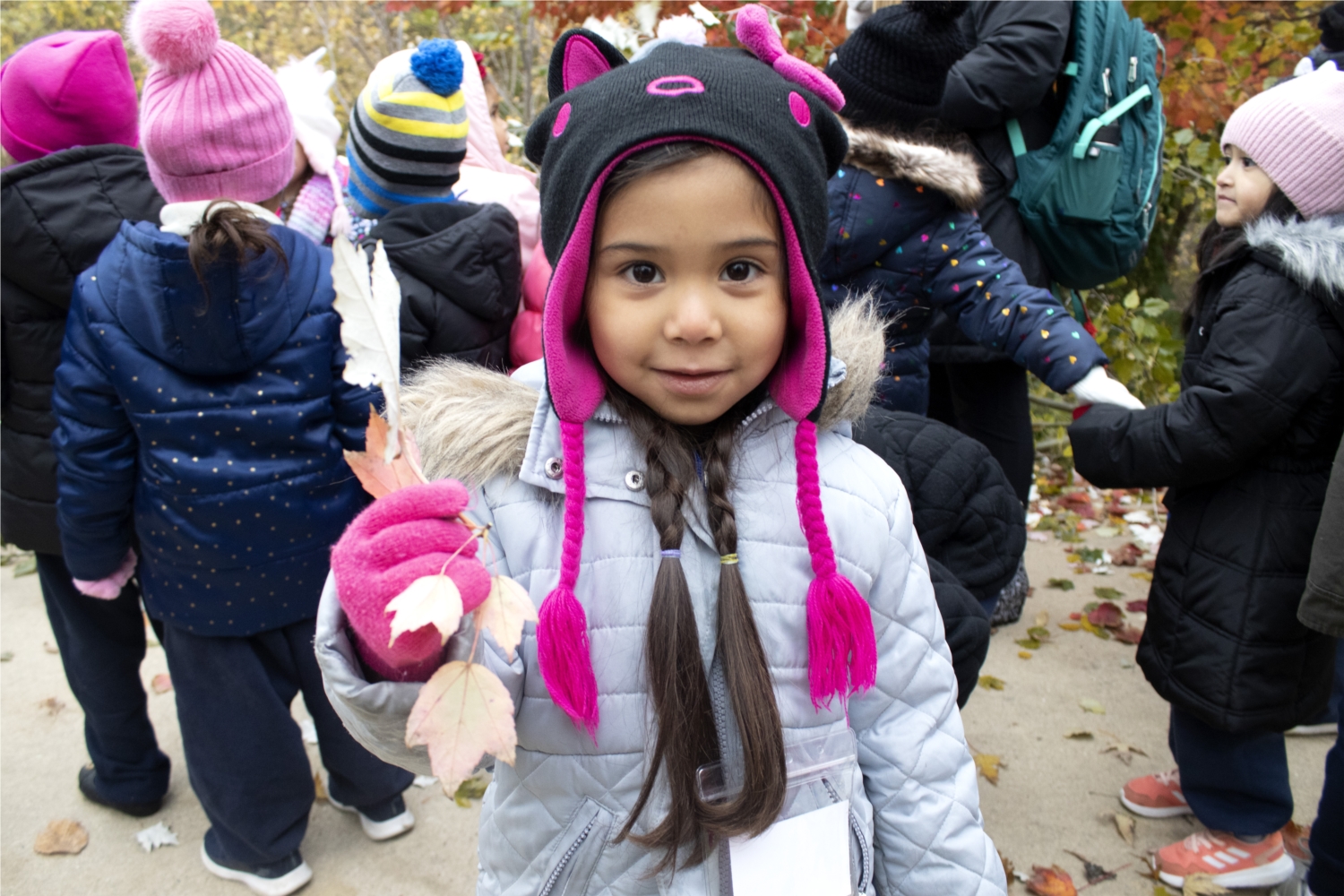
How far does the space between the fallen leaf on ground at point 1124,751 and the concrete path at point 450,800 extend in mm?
25

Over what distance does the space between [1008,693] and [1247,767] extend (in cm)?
117

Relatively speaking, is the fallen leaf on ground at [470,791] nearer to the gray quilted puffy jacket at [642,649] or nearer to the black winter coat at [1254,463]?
the gray quilted puffy jacket at [642,649]

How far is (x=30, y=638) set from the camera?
13.8ft

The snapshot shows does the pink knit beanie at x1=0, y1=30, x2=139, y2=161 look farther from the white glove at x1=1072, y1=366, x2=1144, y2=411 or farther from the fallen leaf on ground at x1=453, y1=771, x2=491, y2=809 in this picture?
the white glove at x1=1072, y1=366, x2=1144, y2=411

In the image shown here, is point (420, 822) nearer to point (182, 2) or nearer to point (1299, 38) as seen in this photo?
point (182, 2)

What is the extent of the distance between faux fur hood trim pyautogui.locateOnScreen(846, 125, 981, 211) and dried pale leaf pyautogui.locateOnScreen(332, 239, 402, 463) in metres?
1.76

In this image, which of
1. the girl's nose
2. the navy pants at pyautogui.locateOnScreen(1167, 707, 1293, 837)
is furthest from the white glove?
the girl's nose

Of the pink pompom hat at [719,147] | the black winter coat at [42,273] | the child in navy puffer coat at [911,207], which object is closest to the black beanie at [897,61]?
the child in navy puffer coat at [911,207]

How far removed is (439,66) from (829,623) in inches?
82.5

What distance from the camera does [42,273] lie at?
2.58m

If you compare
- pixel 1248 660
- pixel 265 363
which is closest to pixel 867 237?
pixel 1248 660

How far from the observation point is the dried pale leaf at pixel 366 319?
1.20 m

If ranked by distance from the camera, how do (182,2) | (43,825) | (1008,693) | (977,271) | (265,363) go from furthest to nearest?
(1008,693), (43,825), (977,271), (265,363), (182,2)

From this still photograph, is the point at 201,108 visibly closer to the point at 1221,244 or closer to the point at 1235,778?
the point at 1221,244
